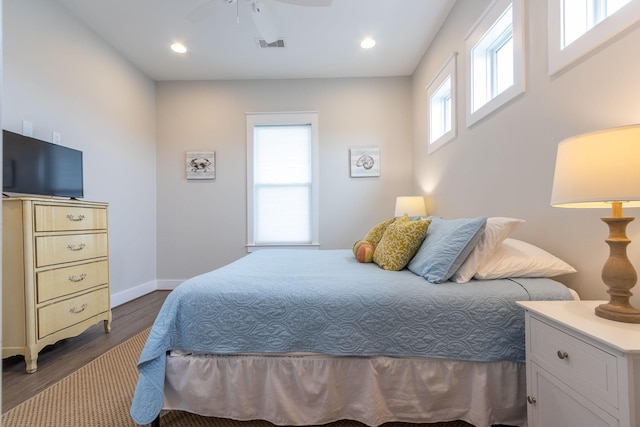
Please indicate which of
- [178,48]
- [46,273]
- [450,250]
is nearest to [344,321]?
[450,250]

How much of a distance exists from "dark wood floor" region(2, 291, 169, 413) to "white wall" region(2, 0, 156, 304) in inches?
23.7

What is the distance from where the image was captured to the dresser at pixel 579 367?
0.86 metres

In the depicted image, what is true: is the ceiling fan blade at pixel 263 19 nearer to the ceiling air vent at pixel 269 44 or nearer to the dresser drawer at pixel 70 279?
the ceiling air vent at pixel 269 44

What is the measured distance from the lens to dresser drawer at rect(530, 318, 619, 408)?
90cm

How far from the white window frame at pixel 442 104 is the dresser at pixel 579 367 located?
190 cm

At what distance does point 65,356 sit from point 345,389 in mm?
2071

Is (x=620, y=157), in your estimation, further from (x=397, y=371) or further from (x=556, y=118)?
(x=397, y=371)

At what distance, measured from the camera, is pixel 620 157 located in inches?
37.3

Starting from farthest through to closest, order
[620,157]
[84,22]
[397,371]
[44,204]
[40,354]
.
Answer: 1. [84,22]
2. [40,354]
3. [44,204]
4. [397,371]
5. [620,157]

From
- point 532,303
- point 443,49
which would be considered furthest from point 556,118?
point 443,49

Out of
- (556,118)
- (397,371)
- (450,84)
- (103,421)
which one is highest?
(450,84)

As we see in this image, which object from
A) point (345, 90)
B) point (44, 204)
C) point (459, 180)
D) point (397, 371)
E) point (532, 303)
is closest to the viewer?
point (532, 303)

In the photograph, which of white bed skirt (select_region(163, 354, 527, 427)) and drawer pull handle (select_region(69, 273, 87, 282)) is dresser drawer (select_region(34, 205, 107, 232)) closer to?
drawer pull handle (select_region(69, 273, 87, 282))

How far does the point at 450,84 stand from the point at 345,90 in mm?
1532
